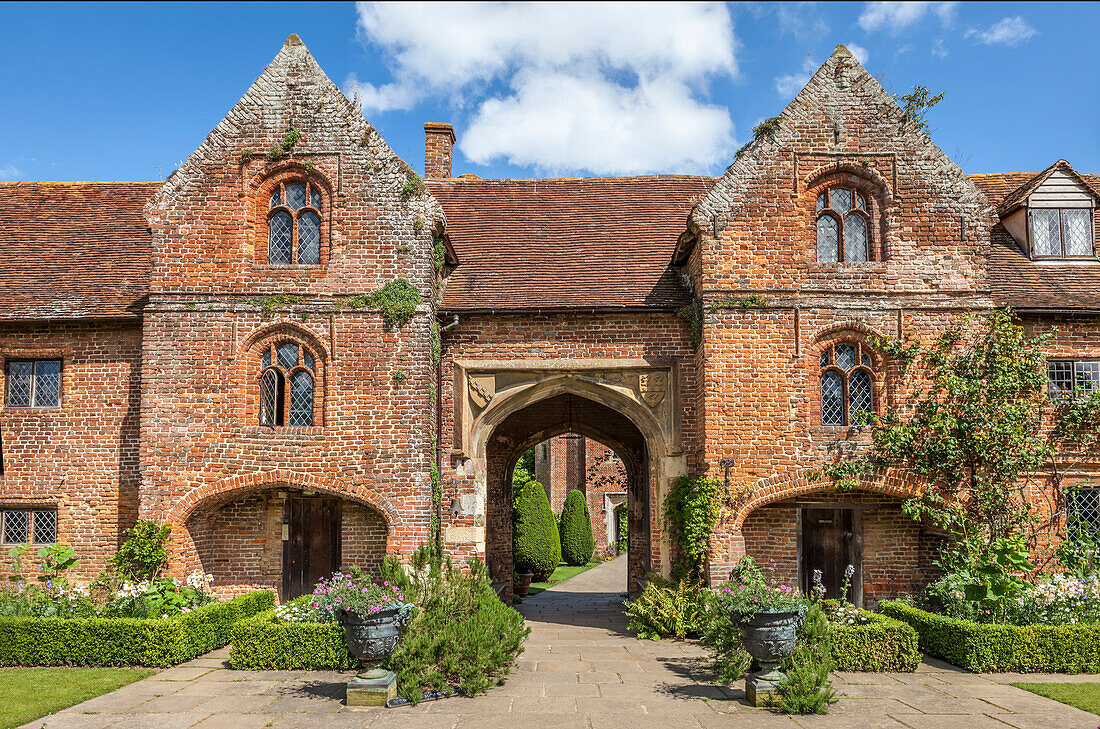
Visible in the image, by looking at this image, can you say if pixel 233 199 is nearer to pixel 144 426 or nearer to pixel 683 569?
pixel 144 426

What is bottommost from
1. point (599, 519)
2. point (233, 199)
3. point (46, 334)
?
point (599, 519)

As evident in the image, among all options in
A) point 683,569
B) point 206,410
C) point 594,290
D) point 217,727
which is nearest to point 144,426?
point 206,410

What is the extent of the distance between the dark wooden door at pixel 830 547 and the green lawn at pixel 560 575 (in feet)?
31.4

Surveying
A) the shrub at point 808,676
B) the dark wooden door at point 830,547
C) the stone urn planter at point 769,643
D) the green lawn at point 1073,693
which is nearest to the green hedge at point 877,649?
the green lawn at point 1073,693

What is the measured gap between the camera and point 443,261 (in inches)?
596

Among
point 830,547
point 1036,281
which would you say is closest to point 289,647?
point 830,547

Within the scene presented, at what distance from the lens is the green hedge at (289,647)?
11.4 metres

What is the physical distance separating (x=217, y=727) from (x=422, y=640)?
94.0 inches

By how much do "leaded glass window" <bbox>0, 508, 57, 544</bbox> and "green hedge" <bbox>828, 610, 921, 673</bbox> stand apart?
13193mm

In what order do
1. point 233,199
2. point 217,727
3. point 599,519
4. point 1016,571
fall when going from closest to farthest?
point 217,727
point 1016,571
point 233,199
point 599,519

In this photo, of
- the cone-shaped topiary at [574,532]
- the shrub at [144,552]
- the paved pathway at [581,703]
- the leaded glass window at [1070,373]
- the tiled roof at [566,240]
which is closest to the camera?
the paved pathway at [581,703]

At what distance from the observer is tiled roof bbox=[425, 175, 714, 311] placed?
49.6 ft

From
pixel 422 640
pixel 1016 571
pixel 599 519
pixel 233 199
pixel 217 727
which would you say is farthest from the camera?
pixel 599 519

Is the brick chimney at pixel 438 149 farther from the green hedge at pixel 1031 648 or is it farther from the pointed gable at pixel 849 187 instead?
the green hedge at pixel 1031 648
